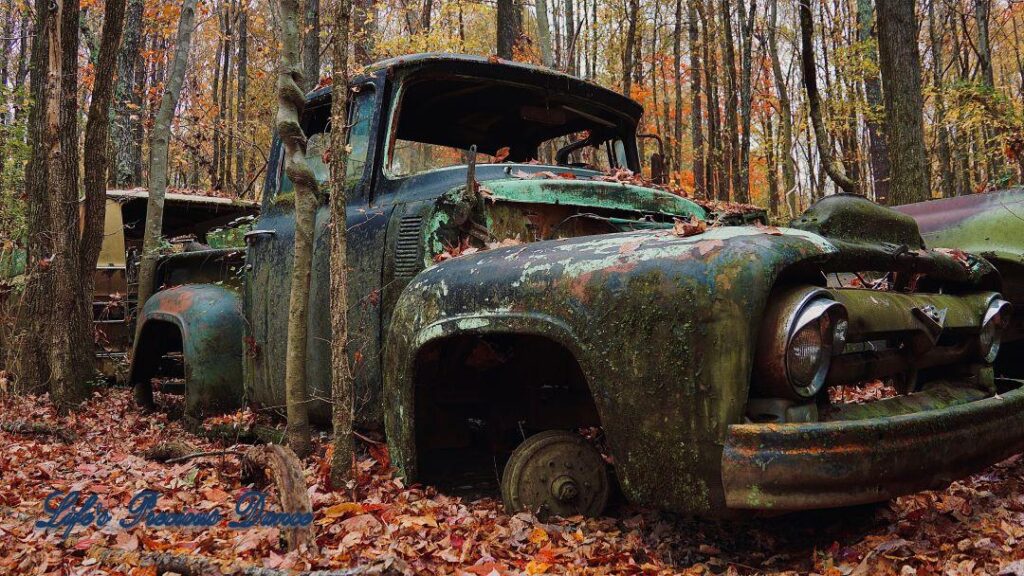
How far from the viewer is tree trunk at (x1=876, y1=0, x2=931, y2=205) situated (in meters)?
6.74

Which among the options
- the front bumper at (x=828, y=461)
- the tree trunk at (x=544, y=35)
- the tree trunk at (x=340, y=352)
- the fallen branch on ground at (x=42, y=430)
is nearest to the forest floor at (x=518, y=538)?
the tree trunk at (x=340, y=352)

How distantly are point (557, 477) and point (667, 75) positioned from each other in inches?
875

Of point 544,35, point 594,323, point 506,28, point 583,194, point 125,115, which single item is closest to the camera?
point 594,323

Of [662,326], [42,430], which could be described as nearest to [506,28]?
[42,430]

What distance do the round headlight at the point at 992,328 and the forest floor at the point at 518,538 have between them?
62 cm

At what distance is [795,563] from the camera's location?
249cm

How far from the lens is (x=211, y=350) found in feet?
14.7

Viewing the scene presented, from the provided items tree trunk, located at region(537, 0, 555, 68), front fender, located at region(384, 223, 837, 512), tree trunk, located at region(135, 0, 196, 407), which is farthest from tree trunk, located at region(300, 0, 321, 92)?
front fender, located at region(384, 223, 837, 512)

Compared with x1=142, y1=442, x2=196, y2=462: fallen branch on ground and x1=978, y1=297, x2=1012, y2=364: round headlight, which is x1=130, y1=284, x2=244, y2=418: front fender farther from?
x1=978, y1=297, x2=1012, y2=364: round headlight

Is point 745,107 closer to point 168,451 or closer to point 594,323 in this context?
point 168,451

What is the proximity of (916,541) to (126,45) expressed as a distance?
1409 centimetres

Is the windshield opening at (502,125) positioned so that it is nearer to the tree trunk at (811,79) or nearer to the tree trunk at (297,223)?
the tree trunk at (297,223)

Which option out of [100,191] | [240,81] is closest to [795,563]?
[100,191]

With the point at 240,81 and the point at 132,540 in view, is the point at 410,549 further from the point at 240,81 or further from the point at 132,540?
the point at 240,81
